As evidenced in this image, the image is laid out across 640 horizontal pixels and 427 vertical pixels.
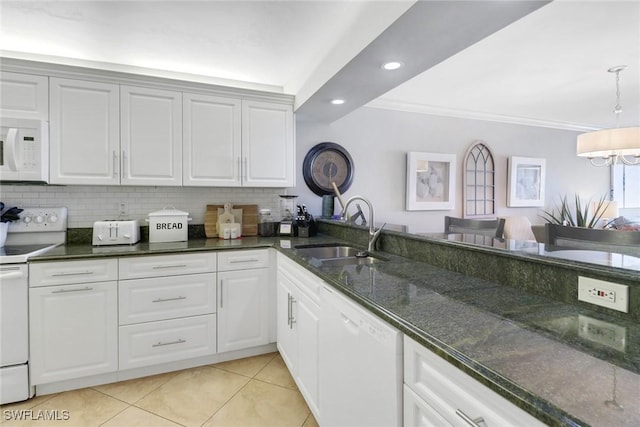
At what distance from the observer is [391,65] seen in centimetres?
197

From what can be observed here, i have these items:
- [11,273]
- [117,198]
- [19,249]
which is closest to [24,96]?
[117,198]

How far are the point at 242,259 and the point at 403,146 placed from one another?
2.32m

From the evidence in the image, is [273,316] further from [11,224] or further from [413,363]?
[11,224]

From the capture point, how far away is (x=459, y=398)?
754 millimetres

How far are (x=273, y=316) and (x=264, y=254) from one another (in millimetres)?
500

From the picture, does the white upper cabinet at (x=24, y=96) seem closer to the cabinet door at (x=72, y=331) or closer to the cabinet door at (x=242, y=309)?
the cabinet door at (x=72, y=331)

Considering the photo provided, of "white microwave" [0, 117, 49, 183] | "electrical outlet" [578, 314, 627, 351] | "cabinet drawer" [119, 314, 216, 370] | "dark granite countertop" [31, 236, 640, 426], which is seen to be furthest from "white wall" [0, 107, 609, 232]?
"electrical outlet" [578, 314, 627, 351]

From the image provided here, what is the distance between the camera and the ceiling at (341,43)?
5.43 feet

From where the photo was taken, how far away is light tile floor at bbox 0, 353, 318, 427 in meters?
1.81

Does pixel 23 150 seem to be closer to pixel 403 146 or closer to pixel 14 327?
pixel 14 327

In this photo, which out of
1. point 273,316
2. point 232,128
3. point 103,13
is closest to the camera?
point 103,13

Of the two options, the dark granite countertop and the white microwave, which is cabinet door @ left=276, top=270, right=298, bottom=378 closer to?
the dark granite countertop

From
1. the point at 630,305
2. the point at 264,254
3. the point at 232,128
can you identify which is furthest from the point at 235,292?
the point at 630,305

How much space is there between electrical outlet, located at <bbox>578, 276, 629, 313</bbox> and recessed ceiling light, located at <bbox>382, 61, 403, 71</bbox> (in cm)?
148
